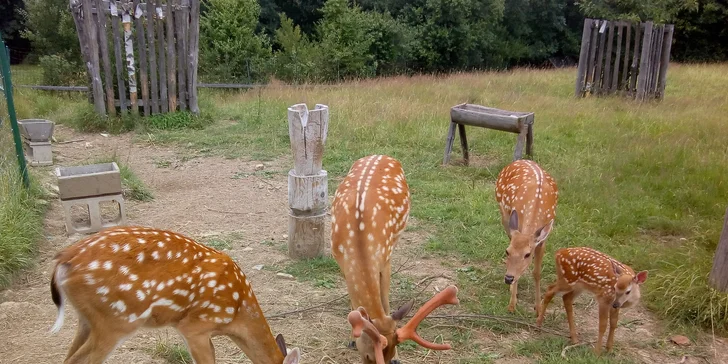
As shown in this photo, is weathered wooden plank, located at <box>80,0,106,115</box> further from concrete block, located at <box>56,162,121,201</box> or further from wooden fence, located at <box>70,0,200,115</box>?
concrete block, located at <box>56,162,121,201</box>

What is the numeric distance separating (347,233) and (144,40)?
7.78 m

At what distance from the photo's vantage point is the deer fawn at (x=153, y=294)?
298 cm

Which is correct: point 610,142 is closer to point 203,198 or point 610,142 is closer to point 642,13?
point 203,198

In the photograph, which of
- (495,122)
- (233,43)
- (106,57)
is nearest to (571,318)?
(495,122)

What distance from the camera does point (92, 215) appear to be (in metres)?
5.94

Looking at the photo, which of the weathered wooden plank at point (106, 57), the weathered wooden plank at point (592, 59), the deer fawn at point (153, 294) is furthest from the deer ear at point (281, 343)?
the weathered wooden plank at point (592, 59)

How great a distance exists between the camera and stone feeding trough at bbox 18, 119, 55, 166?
318 inches

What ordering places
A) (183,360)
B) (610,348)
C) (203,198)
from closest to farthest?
(183,360) → (610,348) → (203,198)

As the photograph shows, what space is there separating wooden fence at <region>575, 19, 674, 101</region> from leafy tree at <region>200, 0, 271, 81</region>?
36.7ft

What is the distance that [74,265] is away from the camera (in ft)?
9.71

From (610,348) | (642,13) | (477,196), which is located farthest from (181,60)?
(642,13)

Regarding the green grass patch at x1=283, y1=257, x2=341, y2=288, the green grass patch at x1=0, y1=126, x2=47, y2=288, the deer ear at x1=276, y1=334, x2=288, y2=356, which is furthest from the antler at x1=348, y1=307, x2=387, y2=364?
the green grass patch at x1=0, y1=126, x2=47, y2=288

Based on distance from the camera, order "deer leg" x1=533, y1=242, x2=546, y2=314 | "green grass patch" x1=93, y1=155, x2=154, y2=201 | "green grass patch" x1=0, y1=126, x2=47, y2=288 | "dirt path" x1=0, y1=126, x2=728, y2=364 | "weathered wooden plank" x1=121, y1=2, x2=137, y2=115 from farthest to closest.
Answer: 1. "weathered wooden plank" x1=121, y1=2, x2=137, y2=115
2. "green grass patch" x1=93, y1=155, x2=154, y2=201
3. "green grass patch" x1=0, y1=126, x2=47, y2=288
4. "deer leg" x1=533, y1=242, x2=546, y2=314
5. "dirt path" x1=0, y1=126, x2=728, y2=364

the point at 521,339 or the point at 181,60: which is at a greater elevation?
the point at 181,60
